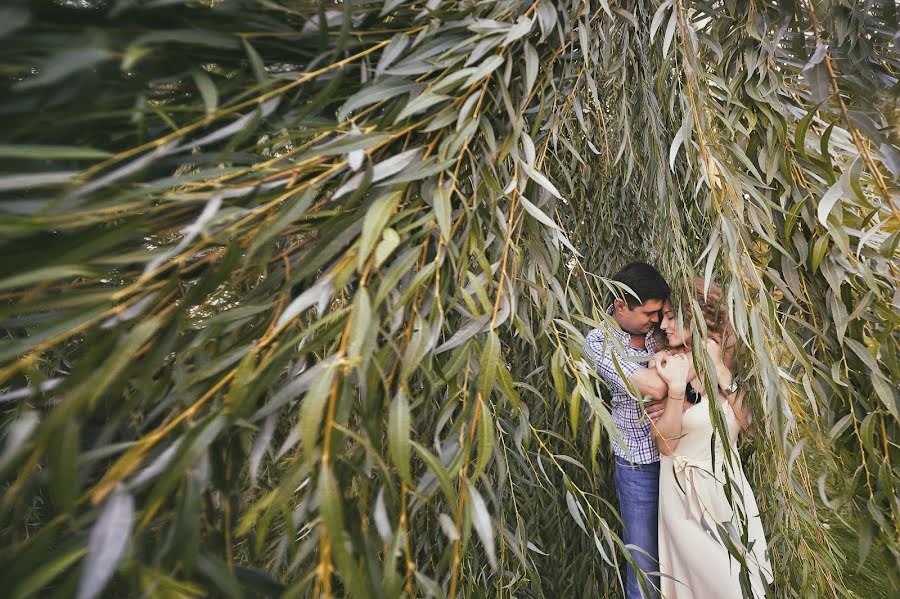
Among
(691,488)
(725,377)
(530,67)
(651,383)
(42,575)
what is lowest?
(691,488)

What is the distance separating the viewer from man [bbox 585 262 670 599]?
4.87 ft

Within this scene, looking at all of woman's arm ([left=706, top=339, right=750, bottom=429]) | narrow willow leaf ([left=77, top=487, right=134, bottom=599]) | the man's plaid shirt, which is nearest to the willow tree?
narrow willow leaf ([left=77, top=487, right=134, bottom=599])

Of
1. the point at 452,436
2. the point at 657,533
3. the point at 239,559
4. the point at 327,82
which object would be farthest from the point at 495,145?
the point at 657,533

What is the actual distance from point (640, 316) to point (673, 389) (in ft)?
0.84

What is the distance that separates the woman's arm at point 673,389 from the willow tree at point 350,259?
569 millimetres

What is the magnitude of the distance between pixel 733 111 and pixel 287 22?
22.5 inches

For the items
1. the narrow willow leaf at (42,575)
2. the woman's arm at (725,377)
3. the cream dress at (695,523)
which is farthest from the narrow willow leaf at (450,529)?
the cream dress at (695,523)

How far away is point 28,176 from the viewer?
0.36 meters

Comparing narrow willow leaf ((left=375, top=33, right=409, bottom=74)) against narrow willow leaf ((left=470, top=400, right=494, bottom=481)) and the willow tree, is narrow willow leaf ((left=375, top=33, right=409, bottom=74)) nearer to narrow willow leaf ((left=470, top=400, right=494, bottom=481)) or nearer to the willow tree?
the willow tree

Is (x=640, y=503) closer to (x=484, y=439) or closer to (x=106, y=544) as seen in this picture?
(x=484, y=439)

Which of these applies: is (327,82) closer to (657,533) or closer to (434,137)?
(434,137)

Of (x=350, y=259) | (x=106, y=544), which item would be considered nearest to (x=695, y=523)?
(x=350, y=259)

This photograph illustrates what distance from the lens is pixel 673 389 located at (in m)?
1.41

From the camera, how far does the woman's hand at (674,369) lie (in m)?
1.42
